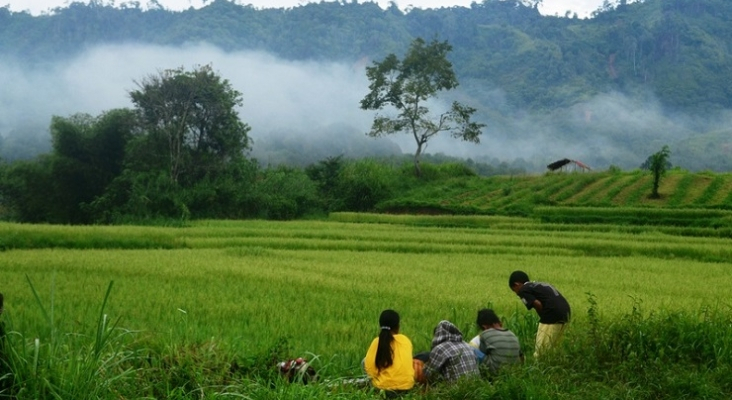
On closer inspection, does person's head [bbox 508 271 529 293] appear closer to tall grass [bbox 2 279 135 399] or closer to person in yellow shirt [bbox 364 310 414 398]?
person in yellow shirt [bbox 364 310 414 398]

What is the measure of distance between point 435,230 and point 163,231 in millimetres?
9851

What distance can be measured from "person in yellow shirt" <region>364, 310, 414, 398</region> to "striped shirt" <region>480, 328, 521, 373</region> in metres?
0.87

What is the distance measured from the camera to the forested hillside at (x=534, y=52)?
93.6 meters

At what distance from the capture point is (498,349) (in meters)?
6.54

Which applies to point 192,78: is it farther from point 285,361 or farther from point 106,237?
point 285,361

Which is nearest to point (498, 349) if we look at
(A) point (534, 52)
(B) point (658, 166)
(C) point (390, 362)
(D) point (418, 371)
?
(D) point (418, 371)

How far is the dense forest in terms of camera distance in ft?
279

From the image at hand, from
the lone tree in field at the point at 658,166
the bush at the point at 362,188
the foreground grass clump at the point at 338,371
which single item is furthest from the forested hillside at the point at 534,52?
the foreground grass clump at the point at 338,371

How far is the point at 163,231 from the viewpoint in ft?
68.1

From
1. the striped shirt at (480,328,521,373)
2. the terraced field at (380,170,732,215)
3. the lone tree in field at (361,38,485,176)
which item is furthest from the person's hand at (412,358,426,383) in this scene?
the lone tree in field at (361,38,485,176)

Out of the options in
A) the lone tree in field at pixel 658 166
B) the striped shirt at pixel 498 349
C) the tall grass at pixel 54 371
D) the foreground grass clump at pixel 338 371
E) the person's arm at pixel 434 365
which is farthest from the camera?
the lone tree in field at pixel 658 166

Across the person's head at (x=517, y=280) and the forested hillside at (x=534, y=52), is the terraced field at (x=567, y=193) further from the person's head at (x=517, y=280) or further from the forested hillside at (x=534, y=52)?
the forested hillside at (x=534, y=52)

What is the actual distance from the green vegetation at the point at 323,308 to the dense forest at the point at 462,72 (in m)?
20.8

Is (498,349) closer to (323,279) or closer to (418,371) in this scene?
(418,371)
